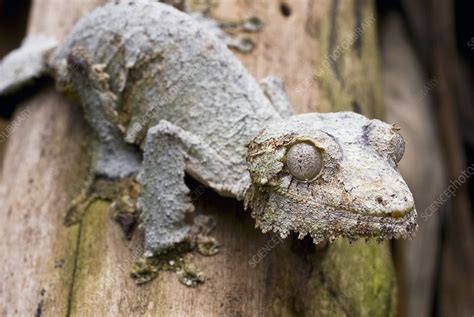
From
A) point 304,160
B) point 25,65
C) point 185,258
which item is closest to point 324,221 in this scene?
point 304,160

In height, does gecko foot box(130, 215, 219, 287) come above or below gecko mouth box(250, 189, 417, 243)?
below

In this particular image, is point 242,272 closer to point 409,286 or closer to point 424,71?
point 409,286

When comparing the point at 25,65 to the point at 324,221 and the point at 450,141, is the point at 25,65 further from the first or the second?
the point at 450,141

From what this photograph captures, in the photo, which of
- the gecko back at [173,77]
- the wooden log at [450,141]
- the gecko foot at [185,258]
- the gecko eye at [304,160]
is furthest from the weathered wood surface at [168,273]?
the wooden log at [450,141]

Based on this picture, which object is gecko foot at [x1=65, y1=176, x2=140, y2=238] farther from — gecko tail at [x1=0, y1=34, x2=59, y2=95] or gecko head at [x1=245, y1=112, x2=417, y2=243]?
gecko tail at [x1=0, y1=34, x2=59, y2=95]

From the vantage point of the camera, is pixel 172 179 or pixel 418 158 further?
pixel 418 158

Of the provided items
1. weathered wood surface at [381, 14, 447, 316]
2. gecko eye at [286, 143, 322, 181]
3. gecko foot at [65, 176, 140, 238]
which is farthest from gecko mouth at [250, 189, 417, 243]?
weathered wood surface at [381, 14, 447, 316]

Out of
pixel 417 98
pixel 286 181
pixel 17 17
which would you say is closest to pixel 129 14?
pixel 286 181
